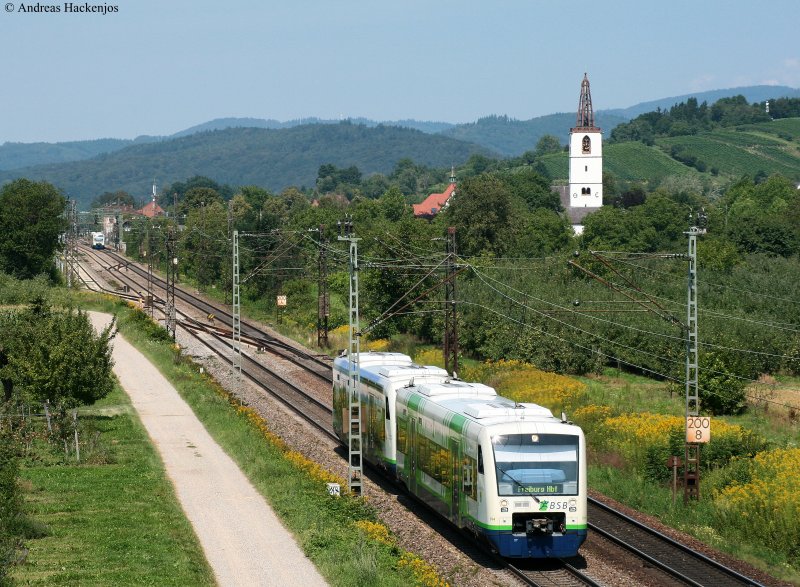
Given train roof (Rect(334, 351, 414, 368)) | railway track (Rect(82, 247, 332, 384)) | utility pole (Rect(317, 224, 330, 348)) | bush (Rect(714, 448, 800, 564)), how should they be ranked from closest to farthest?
bush (Rect(714, 448, 800, 564))
train roof (Rect(334, 351, 414, 368))
railway track (Rect(82, 247, 332, 384))
utility pole (Rect(317, 224, 330, 348))

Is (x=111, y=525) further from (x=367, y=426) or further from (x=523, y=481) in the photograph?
(x=523, y=481)

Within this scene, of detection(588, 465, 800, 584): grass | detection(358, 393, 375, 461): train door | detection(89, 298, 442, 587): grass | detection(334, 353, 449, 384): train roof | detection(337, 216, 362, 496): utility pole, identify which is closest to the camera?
detection(89, 298, 442, 587): grass

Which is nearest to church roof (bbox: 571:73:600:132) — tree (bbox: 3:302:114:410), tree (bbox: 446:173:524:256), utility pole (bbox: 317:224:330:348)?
tree (bbox: 446:173:524:256)

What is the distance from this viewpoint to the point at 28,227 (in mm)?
114188

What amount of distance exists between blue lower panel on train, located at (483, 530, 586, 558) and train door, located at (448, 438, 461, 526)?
7.18 feet

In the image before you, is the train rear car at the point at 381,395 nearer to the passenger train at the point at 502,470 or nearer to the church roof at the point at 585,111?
the passenger train at the point at 502,470

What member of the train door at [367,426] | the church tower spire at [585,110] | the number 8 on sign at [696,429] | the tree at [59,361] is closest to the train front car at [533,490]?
the number 8 on sign at [696,429]

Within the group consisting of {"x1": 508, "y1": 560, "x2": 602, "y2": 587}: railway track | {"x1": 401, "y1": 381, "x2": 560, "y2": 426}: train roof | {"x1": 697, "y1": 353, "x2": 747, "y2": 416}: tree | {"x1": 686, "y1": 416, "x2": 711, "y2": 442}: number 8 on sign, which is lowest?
{"x1": 697, "y1": 353, "x2": 747, "y2": 416}: tree

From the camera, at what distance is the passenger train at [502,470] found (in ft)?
83.9

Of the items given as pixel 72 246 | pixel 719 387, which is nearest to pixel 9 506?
pixel 719 387

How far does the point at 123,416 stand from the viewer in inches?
1991

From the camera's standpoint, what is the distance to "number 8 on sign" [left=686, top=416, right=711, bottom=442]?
33156 millimetres

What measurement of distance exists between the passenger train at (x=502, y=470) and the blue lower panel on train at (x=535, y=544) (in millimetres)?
22

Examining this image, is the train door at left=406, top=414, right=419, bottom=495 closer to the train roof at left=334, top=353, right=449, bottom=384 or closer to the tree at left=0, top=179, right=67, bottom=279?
the train roof at left=334, top=353, right=449, bottom=384
